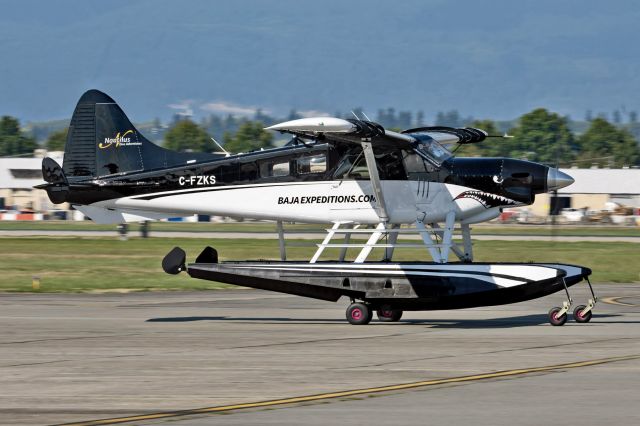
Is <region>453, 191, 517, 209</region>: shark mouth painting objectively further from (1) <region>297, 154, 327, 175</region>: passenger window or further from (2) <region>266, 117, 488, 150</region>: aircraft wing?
(1) <region>297, 154, 327, 175</region>: passenger window

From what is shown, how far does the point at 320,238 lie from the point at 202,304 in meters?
26.9

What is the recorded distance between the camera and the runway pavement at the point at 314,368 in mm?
9875

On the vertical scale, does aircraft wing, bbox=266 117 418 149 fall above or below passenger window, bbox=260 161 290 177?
above

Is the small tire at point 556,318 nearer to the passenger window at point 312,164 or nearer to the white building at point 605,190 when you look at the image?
the passenger window at point 312,164

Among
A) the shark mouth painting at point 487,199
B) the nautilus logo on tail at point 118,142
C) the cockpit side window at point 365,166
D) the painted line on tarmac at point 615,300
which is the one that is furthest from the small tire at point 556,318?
the nautilus logo on tail at point 118,142

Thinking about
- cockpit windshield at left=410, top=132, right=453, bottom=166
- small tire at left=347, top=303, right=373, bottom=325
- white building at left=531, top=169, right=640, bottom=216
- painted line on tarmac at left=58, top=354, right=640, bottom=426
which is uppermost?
white building at left=531, top=169, right=640, bottom=216

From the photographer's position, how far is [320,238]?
49.0 m

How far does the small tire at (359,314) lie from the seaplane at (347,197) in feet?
0.06

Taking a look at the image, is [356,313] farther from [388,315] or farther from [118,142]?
[118,142]

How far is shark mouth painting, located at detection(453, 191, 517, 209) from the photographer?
17672mm

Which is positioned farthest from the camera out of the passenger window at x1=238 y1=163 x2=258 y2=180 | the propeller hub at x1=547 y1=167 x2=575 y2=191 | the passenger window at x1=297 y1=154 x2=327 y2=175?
the passenger window at x1=238 y1=163 x2=258 y2=180

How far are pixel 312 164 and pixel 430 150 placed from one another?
2090mm

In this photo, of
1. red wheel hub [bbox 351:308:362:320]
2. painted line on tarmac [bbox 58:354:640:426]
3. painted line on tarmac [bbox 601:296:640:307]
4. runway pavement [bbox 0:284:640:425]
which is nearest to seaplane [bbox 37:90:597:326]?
red wheel hub [bbox 351:308:362:320]

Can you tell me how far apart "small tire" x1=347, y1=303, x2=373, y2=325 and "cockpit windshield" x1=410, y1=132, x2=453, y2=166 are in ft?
9.27
